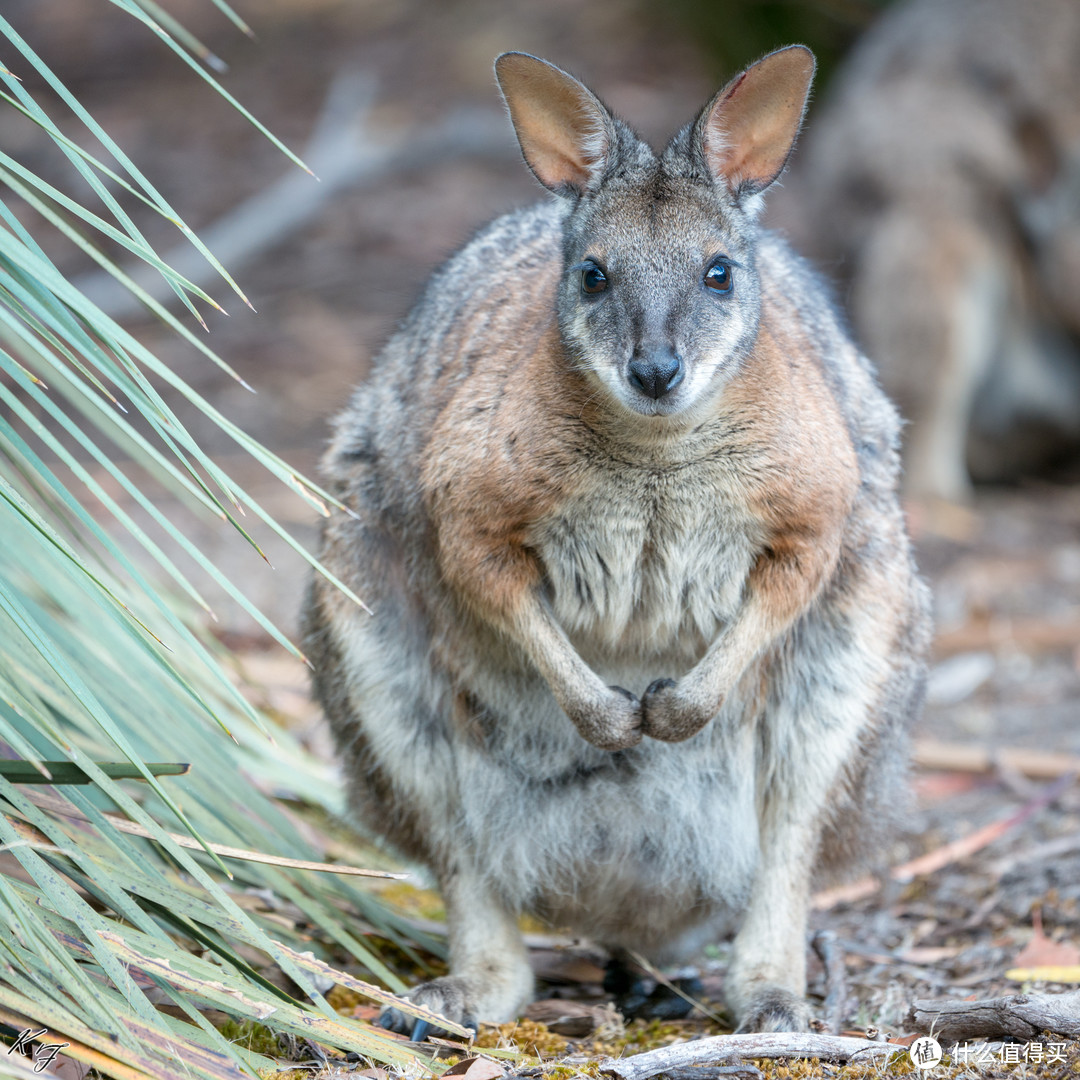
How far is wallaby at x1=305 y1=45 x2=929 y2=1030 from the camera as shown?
A: 8.87 ft

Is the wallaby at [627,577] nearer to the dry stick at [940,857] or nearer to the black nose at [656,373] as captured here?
the black nose at [656,373]

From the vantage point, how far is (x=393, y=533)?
3148 mm

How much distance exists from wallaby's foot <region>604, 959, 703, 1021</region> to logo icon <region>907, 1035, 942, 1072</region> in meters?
0.73

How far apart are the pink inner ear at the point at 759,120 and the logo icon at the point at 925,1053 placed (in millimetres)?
1627

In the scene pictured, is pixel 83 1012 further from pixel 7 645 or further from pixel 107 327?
pixel 107 327

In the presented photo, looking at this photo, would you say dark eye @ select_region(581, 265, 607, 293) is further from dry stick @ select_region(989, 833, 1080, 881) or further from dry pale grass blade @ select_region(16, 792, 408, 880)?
dry stick @ select_region(989, 833, 1080, 881)

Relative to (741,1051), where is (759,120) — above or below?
above

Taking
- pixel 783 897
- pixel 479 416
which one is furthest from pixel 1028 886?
pixel 479 416

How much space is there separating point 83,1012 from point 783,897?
1459 millimetres

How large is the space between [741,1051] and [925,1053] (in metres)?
0.31

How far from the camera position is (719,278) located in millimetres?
2760

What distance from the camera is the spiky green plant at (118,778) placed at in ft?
7.00

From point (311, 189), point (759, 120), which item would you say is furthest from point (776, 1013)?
point (311, 189)
